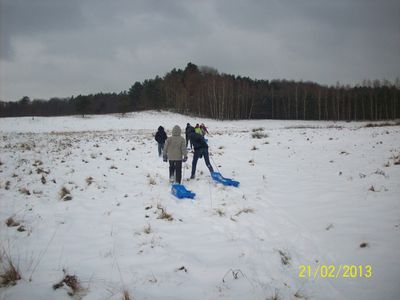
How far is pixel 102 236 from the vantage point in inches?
213

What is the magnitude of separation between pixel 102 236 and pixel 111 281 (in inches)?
68.8

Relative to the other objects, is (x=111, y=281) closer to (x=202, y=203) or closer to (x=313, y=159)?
(x=202, y=203)

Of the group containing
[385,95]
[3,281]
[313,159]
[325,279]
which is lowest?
[325,279]

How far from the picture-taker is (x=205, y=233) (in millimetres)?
5523

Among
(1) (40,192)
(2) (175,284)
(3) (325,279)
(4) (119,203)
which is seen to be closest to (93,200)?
(4) (119,203)

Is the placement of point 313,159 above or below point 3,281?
above

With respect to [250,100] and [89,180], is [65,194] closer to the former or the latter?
[89,180]

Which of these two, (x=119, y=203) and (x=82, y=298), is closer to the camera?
(x=82, y=298)

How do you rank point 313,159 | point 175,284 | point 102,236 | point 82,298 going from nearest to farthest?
point 82,298 < point 175,284 < point 102,236 < point 313,159

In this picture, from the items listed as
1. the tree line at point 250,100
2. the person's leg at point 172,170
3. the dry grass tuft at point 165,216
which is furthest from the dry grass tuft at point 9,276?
the tree line at point 250,100

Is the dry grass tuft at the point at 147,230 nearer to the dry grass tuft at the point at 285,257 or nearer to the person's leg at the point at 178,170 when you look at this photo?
the dry grass tuft at the point at 285,257
